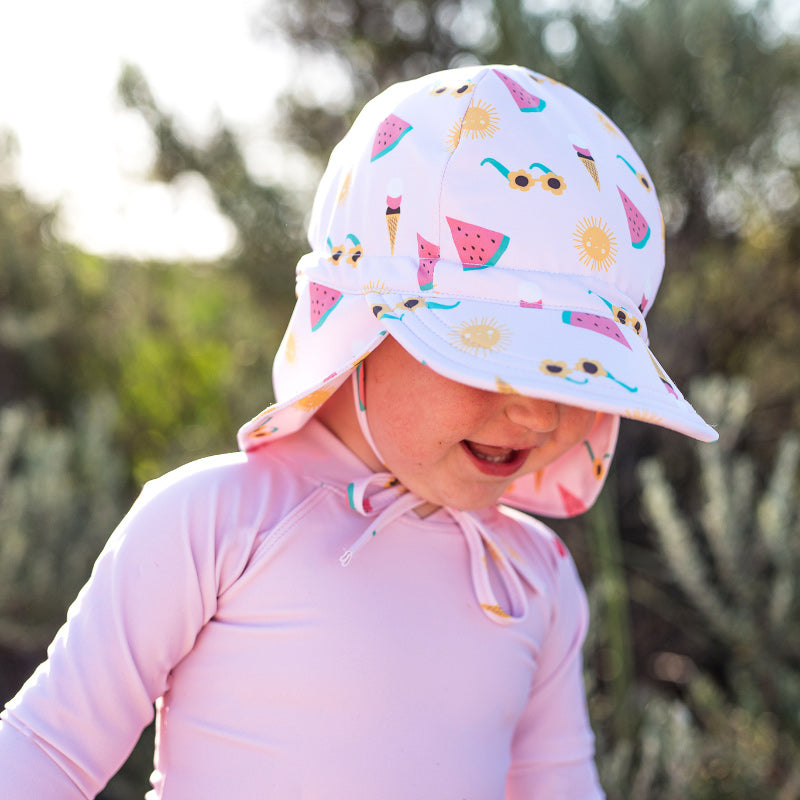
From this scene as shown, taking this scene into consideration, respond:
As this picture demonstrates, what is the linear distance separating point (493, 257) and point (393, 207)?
125 mm

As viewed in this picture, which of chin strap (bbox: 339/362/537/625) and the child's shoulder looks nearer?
chin strap (bbox: 339/362/537/625)

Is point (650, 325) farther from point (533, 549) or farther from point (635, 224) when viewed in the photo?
point (635, 224)

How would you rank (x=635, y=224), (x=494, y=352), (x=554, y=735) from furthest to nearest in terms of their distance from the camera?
1. (x=554, y=735)
2. (x=635, y=224)
3. (x=494, y=352)

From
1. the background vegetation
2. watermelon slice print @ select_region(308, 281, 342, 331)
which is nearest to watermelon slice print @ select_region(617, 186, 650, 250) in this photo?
watermelon slice print @ select_region(308, 281, 342, 331)

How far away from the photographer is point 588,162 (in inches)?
37.4

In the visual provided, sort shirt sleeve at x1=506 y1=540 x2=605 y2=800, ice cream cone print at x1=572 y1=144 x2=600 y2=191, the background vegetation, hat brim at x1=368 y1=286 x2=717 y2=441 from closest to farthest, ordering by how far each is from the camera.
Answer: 1. hat brim at x1=368 y1=286 x2=717 y2=441
2. ice cream cone print at x1=572 y1=144 x2=600 y2=191
3. shirt sleeve at x1=506 y1=540 x2=605 y2=800
4. the background vegetation

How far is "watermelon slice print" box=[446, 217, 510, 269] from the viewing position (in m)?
0.91

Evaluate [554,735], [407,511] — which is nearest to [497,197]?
[407,511]

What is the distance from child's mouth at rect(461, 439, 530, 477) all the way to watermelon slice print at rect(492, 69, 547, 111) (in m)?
0.38

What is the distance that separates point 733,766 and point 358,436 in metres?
1.34

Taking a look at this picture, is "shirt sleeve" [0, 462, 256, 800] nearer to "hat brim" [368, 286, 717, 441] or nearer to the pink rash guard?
the pink rash guard

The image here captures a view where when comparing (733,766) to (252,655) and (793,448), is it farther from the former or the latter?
(252,655)

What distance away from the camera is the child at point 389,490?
0.88 m

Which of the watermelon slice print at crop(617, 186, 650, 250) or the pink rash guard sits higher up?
the watermelon slice print at crop(617, 186, 650, 250)
